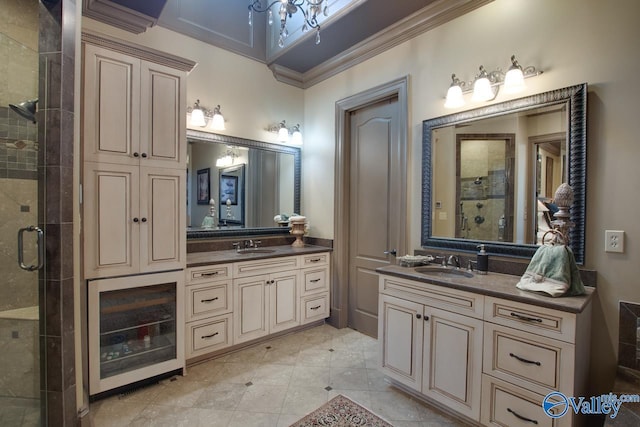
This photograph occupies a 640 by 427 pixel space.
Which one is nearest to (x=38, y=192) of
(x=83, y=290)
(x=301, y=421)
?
(x=83, y=290)

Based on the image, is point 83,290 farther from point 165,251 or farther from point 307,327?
point 307,327

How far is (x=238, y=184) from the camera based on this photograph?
327 cm

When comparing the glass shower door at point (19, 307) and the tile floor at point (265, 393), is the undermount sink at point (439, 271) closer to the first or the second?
the tile floor at point (265, 393)

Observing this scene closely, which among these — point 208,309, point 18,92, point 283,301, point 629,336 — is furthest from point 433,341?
point 18,92

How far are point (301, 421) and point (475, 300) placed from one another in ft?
4.25

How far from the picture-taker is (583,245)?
177cm

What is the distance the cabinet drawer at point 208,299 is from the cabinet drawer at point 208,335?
0.21ft

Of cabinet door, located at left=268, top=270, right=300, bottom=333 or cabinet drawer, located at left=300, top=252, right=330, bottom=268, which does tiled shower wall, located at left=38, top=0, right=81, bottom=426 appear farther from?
cabinet drawer, located at left=300, top=252, right=330, bottom=268

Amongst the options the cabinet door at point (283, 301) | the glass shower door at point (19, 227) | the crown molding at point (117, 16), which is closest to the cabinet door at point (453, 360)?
the cabinet door at point (283, 301)

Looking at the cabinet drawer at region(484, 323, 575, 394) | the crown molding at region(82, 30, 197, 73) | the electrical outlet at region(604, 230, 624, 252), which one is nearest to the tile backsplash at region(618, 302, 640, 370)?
the electrical outlet at region(604, 230, 624, 252)

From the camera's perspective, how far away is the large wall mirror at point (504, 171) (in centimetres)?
182

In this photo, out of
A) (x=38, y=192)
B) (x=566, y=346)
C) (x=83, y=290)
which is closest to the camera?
(x=566, y=346)

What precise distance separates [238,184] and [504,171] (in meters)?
2.50

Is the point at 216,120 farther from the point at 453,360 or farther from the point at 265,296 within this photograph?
the point at 453,360
